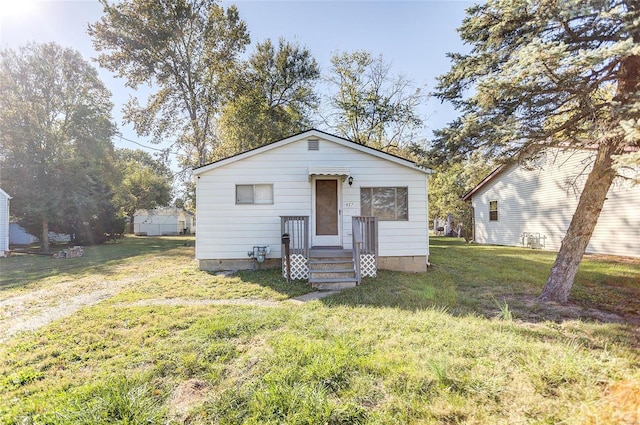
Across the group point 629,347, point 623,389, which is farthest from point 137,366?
point 629,347

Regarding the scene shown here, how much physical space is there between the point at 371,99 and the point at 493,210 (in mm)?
10384

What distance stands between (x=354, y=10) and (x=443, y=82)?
15.2 ft

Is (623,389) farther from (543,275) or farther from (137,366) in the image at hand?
(543,275)

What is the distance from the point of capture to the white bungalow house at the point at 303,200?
8258mm

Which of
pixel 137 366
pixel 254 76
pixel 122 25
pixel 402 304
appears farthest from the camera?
pixel 254 76

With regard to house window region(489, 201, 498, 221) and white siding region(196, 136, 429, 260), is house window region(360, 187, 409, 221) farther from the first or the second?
house window region(489, 201, 498, 221)

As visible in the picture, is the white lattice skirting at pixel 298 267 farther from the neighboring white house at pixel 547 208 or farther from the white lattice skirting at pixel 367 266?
the neighboring white house at pixel 547 208

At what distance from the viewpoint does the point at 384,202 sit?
27.5 ft

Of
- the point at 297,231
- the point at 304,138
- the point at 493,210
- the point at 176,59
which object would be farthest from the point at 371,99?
the point at 297,231

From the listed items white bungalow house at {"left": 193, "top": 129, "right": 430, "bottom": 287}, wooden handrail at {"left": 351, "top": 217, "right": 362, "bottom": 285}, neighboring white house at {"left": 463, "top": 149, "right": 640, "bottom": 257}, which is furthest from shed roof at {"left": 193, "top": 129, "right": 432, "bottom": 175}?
neighboring white house at {"left": 463, "top": 149, "right": 640, "bottom": 257}

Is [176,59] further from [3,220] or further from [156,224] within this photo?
[156,224]

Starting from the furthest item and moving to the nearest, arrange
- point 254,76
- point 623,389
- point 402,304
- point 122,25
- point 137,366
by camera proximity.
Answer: point 254,76 → point 122,25 → point 402,304 → point 137,366 → point 623,389

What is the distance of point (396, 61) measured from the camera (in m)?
18.8

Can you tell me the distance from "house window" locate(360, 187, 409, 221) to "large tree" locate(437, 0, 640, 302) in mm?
3284
